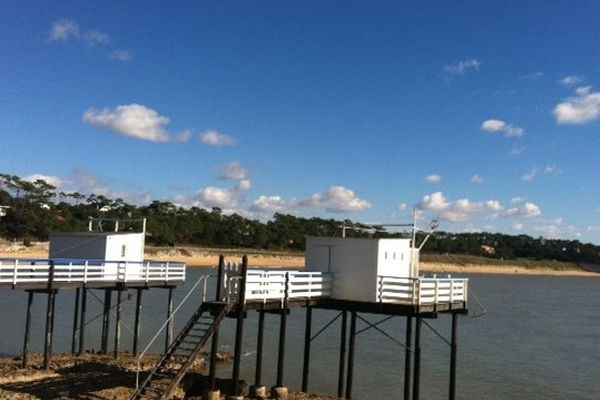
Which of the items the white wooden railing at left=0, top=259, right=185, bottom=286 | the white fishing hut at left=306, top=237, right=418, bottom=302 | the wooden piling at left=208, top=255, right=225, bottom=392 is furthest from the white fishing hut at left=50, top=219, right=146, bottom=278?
the wooden piling at left=208, top=255, right=225, bottom=392

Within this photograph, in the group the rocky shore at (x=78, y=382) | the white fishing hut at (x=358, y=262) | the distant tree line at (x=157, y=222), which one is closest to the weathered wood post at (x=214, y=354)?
the rocky shore at (x=78, y=382)

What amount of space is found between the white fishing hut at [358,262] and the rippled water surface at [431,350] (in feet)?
25.2

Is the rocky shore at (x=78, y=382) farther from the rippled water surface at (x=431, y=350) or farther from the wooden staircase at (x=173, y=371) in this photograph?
the rippled water surface at (x=431, y=350)

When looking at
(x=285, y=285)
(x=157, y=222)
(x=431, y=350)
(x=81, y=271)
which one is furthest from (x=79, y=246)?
(x=157, y=222)

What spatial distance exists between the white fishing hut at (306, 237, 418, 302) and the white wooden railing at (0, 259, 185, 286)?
7.71 m

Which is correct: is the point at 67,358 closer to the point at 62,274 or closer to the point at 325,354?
the point at 62,274

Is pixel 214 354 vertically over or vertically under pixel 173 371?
over

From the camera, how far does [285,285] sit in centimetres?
2139

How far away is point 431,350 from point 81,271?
24.2 metres

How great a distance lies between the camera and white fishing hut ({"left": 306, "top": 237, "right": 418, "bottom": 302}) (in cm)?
2297

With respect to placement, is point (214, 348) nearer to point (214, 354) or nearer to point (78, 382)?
point (214, 354)

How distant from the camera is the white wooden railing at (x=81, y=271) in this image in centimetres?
2252

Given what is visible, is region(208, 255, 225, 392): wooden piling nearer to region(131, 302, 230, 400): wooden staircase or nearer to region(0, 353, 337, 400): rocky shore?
region(131, 302, 230, 400): wooden staircase

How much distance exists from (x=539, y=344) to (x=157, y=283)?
102 feet
